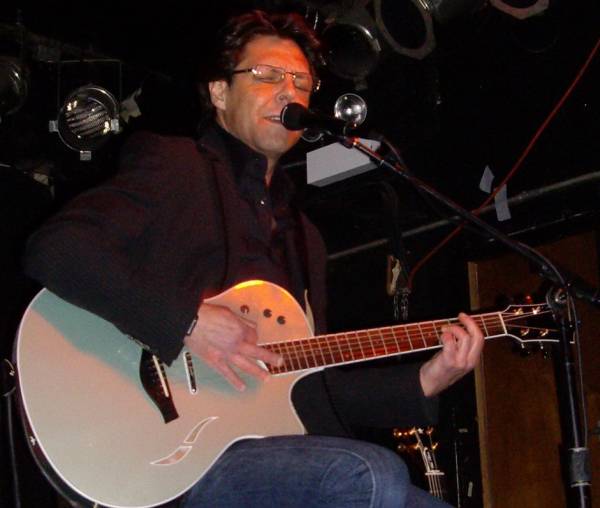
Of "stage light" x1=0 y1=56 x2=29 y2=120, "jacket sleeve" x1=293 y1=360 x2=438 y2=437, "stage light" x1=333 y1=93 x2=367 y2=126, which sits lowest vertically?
"jacket sleeve" x1=293 y1=360 x2=438 y2=437

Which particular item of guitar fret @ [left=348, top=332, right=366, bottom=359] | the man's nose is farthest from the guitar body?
the man's nose

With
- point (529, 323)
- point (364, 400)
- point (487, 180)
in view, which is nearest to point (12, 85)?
point (487, 180)

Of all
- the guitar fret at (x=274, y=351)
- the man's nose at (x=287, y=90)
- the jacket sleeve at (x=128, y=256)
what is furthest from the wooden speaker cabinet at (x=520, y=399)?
the jacket sleeve at (x=128, y=256)

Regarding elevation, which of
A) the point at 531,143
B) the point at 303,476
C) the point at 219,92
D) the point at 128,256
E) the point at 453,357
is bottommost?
the point at 303,476

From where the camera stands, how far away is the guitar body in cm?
188

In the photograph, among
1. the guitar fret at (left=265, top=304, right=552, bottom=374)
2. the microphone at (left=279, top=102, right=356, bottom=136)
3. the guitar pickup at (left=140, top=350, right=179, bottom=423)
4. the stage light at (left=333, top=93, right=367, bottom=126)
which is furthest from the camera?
the stage light at (left=333, top=93, right=367, bottom=126)

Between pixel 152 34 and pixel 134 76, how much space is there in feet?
1.45

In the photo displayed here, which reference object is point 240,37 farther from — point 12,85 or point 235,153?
point 12,85

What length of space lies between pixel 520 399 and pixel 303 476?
10.1 feet

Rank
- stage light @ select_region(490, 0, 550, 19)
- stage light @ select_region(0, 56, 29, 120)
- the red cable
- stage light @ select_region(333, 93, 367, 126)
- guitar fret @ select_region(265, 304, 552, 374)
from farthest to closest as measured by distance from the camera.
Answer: stage light @ select_region(0, 56, 29, 120), stage light @ select_region(333, 93, 367, 126), the red cable, stage light @ select_region(490, 0, 550, 19), guitar fret @ select_region(265, 304, 552, 374)

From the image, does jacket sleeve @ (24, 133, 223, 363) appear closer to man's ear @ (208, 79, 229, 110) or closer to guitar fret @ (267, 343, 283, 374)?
guitar fret @ (267, 343, 283, 374)

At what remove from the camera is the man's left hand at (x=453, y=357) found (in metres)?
2.47

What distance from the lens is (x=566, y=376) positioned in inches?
77.9

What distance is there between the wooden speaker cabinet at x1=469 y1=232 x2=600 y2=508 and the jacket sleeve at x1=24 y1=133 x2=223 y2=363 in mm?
2775
